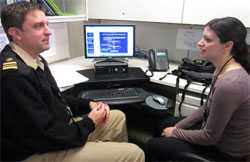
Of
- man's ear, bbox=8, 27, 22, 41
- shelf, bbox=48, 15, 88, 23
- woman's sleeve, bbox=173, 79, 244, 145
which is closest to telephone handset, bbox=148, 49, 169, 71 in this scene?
shelf, bbox=48, 15, 88, 23

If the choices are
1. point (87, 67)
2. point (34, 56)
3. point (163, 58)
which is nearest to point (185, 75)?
point (163, 58)

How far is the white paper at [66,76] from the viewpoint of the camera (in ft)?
5.81

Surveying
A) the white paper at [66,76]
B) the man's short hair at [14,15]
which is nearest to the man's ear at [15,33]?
the man's short hair at [14,15]

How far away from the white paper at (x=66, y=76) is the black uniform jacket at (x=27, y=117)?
1.50 feet

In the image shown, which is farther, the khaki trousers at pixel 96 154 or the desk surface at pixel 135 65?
the desk surface at pixel 135 65

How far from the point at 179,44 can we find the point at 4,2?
1.34 m

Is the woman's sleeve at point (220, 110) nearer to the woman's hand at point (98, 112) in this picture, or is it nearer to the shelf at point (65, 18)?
the woman's hand at point (98, 112)

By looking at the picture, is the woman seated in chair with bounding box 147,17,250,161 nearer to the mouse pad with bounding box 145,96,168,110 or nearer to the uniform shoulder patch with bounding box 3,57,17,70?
the mouse pad with bounding box 145,96,168,110

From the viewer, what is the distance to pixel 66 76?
6.25 feet

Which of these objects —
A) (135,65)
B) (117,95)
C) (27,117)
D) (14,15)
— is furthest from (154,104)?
(14,15)

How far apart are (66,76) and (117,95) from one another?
0.40 metres

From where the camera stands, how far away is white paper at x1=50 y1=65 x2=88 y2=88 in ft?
5.81

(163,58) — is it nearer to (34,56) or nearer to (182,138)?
(182,138)

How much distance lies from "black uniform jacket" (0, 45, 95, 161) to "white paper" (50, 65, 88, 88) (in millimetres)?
459
